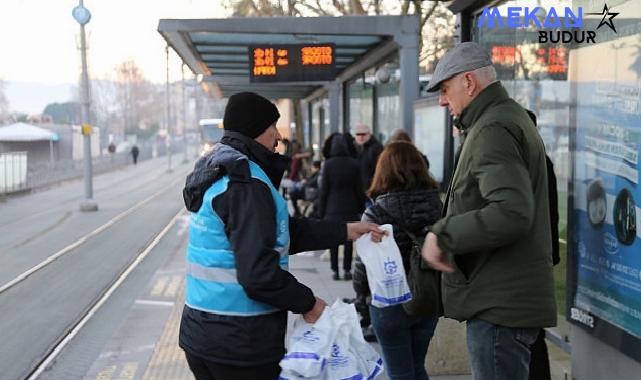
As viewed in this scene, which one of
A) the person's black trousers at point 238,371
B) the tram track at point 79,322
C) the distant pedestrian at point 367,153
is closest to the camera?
the person's black trousers at point 238,371

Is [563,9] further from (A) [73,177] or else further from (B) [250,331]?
(A) [73,177]

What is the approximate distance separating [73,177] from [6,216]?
68.3 ft

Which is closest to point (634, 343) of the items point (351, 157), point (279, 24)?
point (351, 157)

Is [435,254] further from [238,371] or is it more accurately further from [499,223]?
[238,371]

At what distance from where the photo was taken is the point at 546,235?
2.63 meters

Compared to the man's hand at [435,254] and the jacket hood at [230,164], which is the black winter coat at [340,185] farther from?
the man's hand at [435,254]

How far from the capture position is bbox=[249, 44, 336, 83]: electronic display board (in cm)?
1188

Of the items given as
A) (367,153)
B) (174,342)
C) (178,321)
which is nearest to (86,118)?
(367,153)

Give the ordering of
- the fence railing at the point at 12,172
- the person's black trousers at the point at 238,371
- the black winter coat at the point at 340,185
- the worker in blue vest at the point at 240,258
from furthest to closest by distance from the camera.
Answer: the fence railing at the point at 12,172, the black winter coat at the point at 340,185, the person's black trousers at the point at 238,371, the worker in blue vest at the point at 240,258

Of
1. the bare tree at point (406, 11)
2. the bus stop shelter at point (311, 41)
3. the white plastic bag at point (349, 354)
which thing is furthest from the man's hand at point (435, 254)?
the bare tree at point (406, 11)

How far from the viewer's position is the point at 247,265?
8.23 feet

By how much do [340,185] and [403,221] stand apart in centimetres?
456

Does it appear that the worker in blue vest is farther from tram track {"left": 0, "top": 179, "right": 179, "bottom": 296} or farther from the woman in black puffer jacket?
tram track {"left": 0, "top": 179, "right": 179, "bottom": 296}

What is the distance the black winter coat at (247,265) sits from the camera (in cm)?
251
